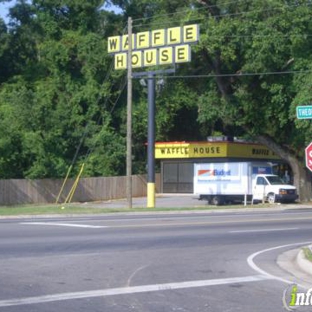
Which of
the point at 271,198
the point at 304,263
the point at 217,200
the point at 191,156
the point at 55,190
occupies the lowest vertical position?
the point at 304,263

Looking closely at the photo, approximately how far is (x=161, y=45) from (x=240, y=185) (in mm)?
10640

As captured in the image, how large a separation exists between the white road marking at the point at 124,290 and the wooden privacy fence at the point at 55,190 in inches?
1388

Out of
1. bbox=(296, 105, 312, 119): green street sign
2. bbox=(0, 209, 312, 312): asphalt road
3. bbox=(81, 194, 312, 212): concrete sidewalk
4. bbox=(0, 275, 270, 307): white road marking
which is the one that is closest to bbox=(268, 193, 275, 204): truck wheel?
bbox=(81, 194, 312, 212): concrete sidewalk

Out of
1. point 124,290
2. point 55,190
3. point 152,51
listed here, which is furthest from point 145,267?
point 55,190

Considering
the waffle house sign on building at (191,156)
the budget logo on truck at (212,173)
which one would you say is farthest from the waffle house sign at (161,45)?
the waffle house sign on building at (191,156)

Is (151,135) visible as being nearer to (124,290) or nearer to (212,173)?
(212,173)

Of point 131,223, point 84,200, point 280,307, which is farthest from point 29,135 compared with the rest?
point 280,307

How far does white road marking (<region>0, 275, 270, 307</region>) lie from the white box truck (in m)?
31.0

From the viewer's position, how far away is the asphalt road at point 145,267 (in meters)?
10.6

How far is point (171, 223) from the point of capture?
25.4m

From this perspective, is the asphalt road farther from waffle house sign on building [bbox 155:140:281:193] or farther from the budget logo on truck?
waffle house sign on building [bbox 155:140:281:193]

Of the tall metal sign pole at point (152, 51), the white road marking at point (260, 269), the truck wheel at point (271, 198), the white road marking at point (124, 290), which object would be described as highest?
A: the tall metal sign pole at point (152, 51)

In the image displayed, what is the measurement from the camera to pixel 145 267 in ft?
46.8

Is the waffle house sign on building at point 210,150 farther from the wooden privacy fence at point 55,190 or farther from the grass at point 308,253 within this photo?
the grass at point 308,253
